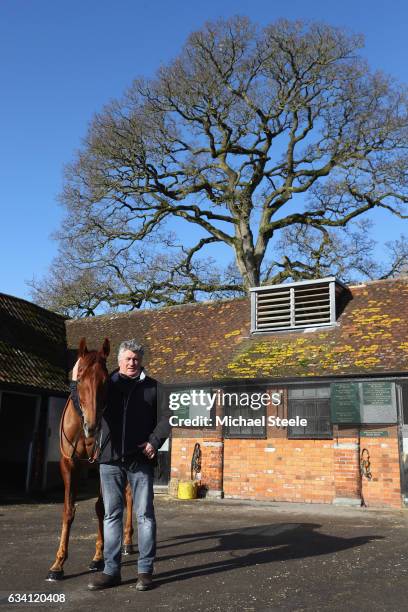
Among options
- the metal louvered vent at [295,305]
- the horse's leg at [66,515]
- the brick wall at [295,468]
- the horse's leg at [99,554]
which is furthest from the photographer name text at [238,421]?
the horse's leg at [66,515]

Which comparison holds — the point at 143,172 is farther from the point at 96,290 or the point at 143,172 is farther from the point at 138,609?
the point at 138,609

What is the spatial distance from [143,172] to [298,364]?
13.9 m

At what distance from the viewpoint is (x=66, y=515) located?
232 inches

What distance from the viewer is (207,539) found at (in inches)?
314

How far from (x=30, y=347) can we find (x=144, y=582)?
12.7 meters

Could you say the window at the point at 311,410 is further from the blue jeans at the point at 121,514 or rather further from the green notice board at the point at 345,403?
the blue jeans at the point at 121,514

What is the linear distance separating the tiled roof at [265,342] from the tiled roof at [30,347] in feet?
3.83

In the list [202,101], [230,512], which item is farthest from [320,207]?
[230,512]

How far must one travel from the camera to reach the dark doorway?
18.6m

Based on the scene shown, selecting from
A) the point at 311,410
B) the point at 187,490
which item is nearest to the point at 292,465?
the point at 311,410

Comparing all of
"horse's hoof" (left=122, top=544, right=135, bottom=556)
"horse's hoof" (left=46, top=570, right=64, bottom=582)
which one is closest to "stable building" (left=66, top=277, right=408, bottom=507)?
"horse's hoof" (left=122, top=544, right=135, bottom=556)

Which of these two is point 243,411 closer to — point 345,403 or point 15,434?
point 345,403

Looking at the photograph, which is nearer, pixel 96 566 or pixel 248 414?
pixel 96 566

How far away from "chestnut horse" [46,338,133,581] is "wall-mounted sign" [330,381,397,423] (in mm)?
7650
